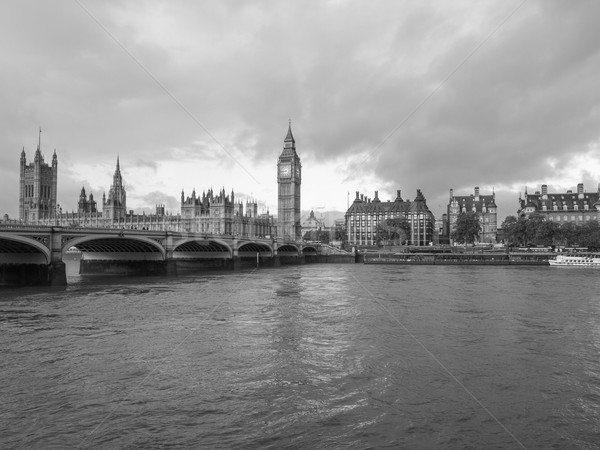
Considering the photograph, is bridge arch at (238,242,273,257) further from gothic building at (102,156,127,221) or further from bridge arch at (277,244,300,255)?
gothic building at (102,156,127,221)

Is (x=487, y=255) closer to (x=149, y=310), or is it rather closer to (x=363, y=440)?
(x=149, y=310)

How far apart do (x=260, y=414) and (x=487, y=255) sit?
3653 inches

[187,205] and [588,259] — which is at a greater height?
[187,205]

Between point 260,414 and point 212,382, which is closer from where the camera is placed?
point 260,414

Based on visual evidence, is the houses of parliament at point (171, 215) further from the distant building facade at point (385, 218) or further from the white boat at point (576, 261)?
the white boat at point (576, 261)

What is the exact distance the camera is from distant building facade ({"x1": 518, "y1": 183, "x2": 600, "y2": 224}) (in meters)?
127

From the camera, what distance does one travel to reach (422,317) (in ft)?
75.7

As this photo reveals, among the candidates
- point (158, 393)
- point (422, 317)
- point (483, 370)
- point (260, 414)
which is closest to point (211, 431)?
point (260, 414)

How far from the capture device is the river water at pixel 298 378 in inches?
359

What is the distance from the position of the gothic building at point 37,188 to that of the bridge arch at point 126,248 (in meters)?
116

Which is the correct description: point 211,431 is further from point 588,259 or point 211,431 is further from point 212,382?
Result: point 588,259

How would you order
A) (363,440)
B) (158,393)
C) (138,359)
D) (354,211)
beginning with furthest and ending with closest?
(354,211), (138,359), (158,393), (363,440)

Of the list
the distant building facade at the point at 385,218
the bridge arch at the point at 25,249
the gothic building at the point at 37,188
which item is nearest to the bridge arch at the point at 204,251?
the bridge arch at the point at 25,249

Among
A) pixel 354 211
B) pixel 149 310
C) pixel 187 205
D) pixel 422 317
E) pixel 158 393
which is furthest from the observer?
pixel 354 211
